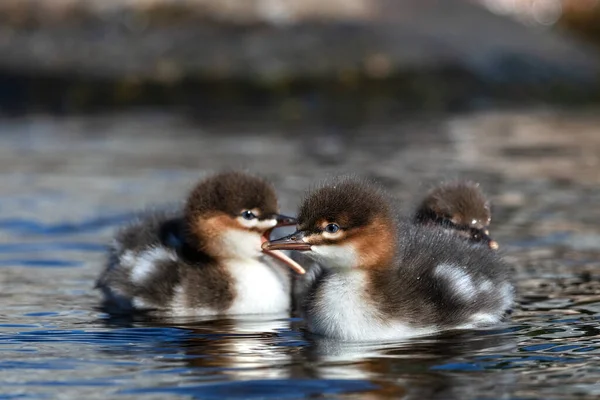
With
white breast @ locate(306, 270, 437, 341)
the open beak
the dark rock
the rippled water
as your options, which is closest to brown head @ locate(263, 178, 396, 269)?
white breast @ locate(306, 270, 437, 341)

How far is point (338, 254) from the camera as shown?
676 centimetres

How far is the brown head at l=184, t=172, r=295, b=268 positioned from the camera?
7.77 m

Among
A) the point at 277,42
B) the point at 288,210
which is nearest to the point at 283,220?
the point at 288,210

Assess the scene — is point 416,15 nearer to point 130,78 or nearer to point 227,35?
point 227,35

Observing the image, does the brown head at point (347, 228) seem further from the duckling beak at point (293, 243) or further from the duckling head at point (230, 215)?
the duckling head at point (230, 215)

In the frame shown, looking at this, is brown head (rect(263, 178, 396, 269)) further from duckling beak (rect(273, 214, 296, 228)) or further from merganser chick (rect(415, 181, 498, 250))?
merganser chick (rect(415, 181, 498, 250))

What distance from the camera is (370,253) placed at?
6.75 meters

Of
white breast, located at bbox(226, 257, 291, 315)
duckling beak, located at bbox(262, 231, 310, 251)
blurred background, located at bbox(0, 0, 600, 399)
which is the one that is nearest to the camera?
blurred background, located at bbox(0, 0, 600, 399)

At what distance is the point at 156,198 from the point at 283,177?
1.34 metres

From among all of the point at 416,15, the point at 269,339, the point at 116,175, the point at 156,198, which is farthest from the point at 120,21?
the point at 269,339

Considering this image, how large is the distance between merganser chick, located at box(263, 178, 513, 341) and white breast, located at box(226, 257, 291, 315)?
71 cm

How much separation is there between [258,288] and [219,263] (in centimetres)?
30

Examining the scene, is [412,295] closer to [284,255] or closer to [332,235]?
[332,235]

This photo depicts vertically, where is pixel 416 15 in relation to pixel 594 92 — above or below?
above
